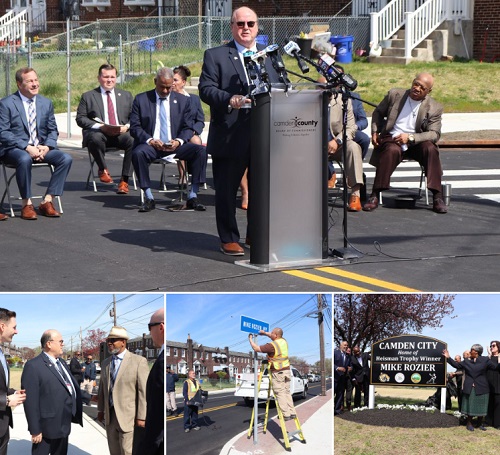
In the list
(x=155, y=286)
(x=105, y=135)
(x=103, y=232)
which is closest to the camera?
(x=155, y=286)

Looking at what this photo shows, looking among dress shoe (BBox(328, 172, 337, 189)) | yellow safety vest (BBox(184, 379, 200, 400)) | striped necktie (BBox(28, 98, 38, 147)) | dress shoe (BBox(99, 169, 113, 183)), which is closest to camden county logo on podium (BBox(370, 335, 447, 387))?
yellow safety vest (BBox(184, 379, 200, 400))

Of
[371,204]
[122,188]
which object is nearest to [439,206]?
[371,204]

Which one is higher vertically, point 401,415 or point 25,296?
point 25,296

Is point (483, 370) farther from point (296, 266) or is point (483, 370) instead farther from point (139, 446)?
point (296, 266)

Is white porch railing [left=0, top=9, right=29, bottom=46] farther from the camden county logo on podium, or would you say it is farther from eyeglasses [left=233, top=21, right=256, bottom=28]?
the camden county logo on podium

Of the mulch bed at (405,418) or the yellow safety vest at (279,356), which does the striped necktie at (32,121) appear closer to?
the yellow safety vest at (279,356)

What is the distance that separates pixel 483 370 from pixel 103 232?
592 centimetres

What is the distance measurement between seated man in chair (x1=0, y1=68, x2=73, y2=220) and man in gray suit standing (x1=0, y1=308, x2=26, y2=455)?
6.33 m

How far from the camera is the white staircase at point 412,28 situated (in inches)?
1146

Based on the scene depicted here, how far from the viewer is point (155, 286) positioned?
8430mm

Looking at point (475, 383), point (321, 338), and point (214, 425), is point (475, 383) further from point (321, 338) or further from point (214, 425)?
point (214, 425)

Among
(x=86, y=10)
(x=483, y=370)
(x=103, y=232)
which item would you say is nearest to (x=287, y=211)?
(x=103, y=232)

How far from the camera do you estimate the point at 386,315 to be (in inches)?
213

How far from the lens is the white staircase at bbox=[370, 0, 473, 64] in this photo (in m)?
29.1
